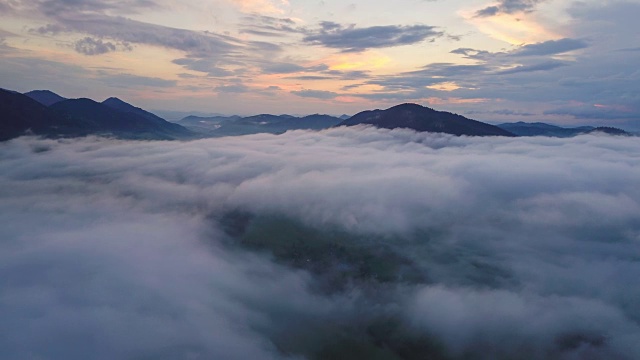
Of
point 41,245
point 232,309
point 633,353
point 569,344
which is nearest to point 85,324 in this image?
point 232,309

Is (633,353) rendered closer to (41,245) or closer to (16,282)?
(16,282)

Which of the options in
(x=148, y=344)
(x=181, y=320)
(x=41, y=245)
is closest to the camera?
(x=148, y=344)

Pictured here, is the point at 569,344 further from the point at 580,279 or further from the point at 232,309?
the point at 232,309

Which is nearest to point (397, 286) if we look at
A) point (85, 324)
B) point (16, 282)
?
point (85, 324)

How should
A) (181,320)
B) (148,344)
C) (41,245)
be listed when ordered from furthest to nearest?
(41,245) → (181,320) → (148,344)

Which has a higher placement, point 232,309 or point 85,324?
point 85,324

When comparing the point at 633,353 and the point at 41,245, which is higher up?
the point at 41,245

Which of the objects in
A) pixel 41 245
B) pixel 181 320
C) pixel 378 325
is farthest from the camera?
pixel 41 245

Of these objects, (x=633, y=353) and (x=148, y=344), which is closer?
(x=148, y=344)

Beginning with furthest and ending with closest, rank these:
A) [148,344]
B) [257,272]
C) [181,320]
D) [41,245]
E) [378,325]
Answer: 1. [257,272]
2. [41,245]
3. [378,325]
4. [181,320]
5. [148,344]
